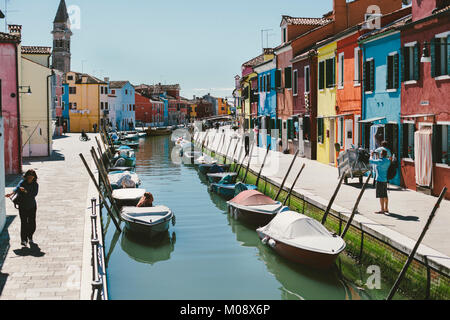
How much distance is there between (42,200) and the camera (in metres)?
18.1

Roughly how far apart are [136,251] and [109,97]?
7565 centimetres

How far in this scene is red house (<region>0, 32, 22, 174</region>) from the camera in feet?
84.9

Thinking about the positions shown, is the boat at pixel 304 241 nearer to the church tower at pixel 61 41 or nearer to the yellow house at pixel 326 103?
the yellow house at pixel 326 103

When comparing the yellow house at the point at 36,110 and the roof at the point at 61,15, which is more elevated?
the roof at the point at 61,15

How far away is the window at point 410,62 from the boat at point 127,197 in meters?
10.5

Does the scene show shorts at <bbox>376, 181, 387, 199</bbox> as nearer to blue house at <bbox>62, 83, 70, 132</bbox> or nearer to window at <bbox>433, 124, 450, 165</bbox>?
window at <bbox>433, 124, 450, 165</bbox>

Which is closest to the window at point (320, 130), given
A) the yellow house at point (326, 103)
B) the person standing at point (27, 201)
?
the yellow house at point (326, 103)

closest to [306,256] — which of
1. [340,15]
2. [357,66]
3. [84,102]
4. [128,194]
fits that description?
[128,194]

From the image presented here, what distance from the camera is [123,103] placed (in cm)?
9631

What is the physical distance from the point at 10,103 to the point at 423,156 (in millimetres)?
19388

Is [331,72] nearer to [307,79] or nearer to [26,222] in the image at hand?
[307,79]

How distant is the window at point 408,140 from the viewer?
59.0 feet

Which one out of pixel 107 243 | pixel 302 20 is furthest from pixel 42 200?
pixel 302 20

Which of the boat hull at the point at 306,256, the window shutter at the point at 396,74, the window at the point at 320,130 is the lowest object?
the boat hull at the point at 306,256
